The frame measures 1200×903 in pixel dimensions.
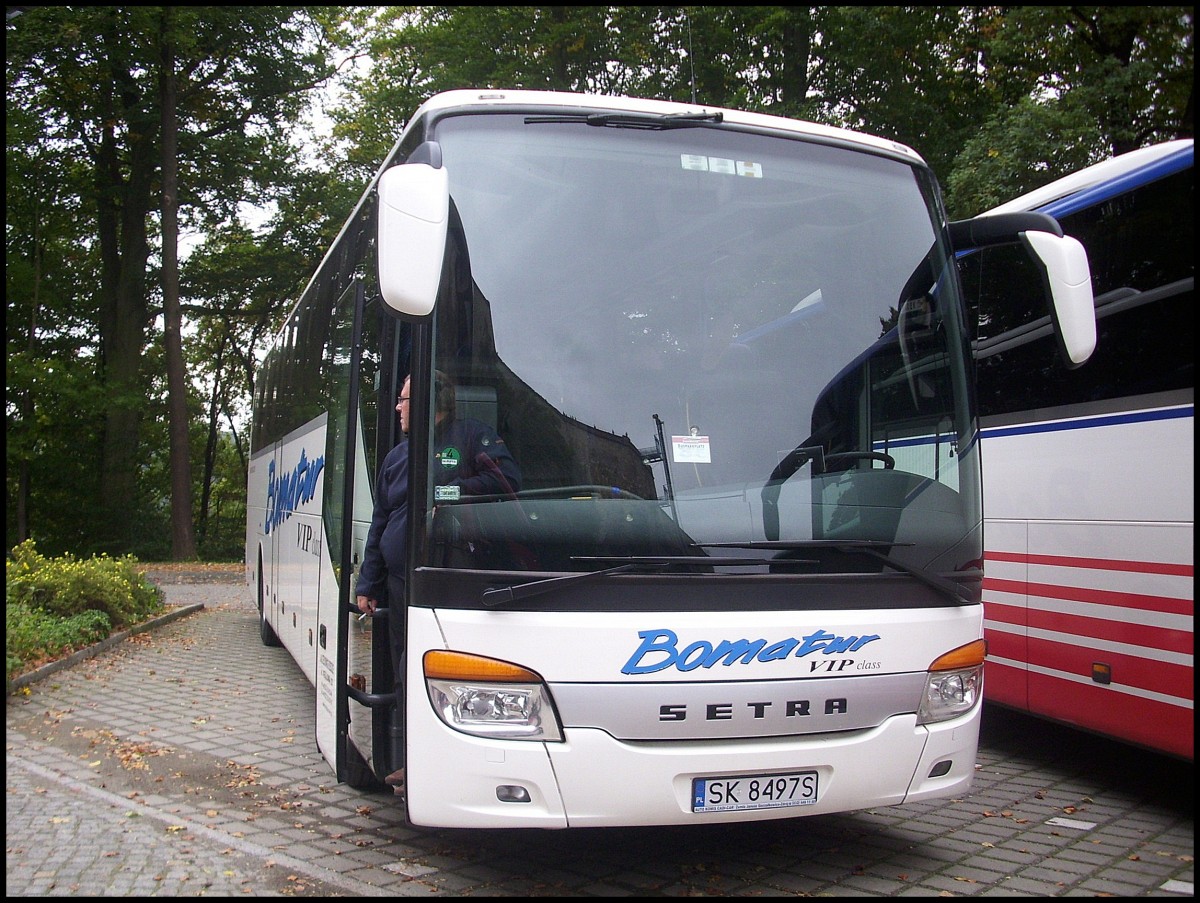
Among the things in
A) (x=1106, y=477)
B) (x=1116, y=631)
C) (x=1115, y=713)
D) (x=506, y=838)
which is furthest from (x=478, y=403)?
(x=1115, y=713)

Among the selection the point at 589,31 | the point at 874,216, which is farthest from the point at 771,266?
the point at 589,31

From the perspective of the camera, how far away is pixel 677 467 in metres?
4.57

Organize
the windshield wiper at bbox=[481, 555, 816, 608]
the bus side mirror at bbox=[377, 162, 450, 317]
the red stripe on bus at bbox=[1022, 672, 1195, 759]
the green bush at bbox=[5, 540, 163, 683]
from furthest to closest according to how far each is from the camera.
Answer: the green bush at bbox=[5, 540, 163, 683] → the red stripe on bus at bbox=[1022, 672, 1195, 759] → the windshield wiper at bbox=[481, 555, 816, 608] → the bus side mirror at bbox=[377, 162, 450, 317]

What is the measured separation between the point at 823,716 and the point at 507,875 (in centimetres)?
164

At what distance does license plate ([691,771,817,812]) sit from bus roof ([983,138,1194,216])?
371 cm

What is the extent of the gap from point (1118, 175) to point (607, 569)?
431 centimetres

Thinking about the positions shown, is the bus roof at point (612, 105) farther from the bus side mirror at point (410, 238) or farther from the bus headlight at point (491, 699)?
the bus headlight at point (491, 699)

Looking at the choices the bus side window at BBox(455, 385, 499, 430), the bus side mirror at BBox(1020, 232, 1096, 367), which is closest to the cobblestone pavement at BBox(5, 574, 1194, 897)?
the bus side window at BBox(455, 385, 499, 430)

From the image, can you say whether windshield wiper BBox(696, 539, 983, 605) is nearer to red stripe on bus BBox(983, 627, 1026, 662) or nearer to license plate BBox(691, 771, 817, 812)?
license plate BBox(691, 771, 817, 812)

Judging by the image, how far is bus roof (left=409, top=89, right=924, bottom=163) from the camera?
500 cm

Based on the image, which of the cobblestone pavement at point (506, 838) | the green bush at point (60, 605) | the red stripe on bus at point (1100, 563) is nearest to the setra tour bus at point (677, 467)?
the cobblestone pavement at point (506, 838)

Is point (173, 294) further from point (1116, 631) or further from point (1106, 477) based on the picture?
point (1116, 631)

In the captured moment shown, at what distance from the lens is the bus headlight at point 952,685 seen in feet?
16.2

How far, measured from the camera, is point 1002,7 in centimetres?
1627
